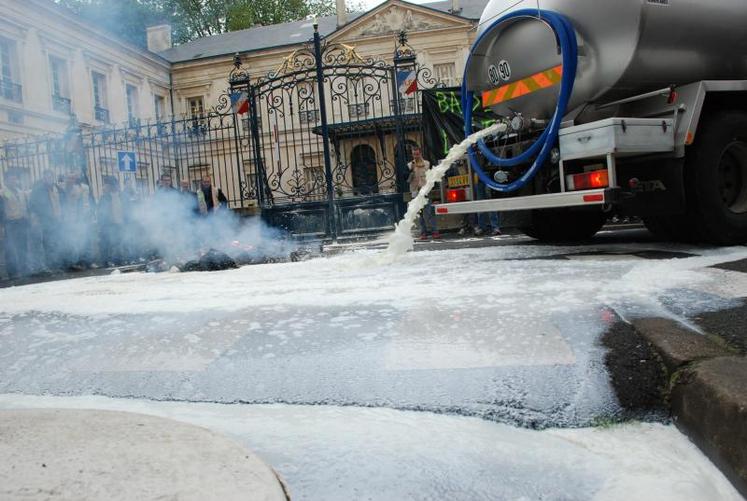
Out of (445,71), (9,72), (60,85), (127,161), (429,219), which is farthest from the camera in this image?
(445,71)

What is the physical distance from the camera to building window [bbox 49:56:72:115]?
71.5 ft

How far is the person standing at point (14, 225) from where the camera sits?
1023 cm

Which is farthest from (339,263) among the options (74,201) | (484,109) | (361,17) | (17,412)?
(361,17)

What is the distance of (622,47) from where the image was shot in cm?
537

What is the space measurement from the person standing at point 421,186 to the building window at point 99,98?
58.4 feet

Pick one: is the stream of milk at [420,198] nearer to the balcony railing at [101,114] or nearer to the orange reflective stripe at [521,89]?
the orange reflective stripe at [521,89]

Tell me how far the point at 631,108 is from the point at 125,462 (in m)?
5.37

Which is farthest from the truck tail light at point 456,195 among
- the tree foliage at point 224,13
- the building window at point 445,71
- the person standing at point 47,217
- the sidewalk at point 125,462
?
the tree foliage at point 224,13

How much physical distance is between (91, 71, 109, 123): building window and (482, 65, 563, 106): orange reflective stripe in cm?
2143

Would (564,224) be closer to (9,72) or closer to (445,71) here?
(9,72)

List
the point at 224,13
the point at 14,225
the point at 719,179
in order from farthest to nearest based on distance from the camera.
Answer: the point at 224,13 → the point at 14,225 → the point at 719,179

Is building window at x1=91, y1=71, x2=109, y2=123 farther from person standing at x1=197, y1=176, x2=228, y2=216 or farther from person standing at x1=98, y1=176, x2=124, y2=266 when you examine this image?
person standing at x1=197, y1=176, x2=228, y2=216

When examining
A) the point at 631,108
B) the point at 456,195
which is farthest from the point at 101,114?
the point at 631,108

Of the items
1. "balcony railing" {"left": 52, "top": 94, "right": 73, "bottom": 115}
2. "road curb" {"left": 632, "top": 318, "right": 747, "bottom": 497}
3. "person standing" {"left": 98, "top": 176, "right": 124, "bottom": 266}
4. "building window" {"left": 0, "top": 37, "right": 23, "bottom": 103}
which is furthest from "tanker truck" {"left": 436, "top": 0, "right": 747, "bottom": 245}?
"balcony railing" {"left": 52, "top": 94, "right": 73, "bottom": 115}
